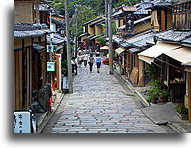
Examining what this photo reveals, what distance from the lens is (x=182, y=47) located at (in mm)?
16328

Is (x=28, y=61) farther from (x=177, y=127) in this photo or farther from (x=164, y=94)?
(x=164, y=94)

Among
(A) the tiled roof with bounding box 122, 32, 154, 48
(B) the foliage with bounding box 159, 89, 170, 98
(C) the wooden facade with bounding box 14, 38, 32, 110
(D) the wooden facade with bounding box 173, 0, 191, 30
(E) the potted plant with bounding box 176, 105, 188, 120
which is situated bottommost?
(E) the potted plant with bounding box 176, 105, 188, 120

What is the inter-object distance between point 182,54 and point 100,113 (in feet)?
17.9

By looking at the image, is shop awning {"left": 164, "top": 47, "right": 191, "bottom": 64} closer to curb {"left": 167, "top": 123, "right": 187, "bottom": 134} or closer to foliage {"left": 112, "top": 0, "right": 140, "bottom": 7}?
curb {"left": 167, "top": 123, "right": 187, "bottom": 134}

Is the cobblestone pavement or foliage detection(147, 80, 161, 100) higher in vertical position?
foliage detection(147, 80, 161, 100)

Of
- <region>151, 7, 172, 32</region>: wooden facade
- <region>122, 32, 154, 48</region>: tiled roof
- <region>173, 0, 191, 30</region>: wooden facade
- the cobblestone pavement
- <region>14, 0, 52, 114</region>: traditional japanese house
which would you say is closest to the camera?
<region>14, 0, 52, 114</region>: traditional japanese house

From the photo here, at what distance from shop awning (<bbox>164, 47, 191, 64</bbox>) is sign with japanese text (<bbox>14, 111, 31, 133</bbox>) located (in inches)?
218

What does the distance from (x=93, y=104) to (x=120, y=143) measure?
1199cm

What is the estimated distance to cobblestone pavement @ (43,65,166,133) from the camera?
582 inches

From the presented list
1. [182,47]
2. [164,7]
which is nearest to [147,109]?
[182,47]

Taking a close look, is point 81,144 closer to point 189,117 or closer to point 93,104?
point 189,117

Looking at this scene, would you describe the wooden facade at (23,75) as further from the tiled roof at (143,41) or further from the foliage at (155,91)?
the tiled roof at (143,41)

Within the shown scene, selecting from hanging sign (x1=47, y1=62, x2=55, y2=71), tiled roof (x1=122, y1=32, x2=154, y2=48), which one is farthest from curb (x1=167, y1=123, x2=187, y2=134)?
tiled roof (x1=122, y1=32, x2=154, y2=48)

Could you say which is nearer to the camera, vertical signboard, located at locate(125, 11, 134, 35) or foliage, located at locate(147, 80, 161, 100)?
foliage, located at locate(147, 80, 161, 100)
